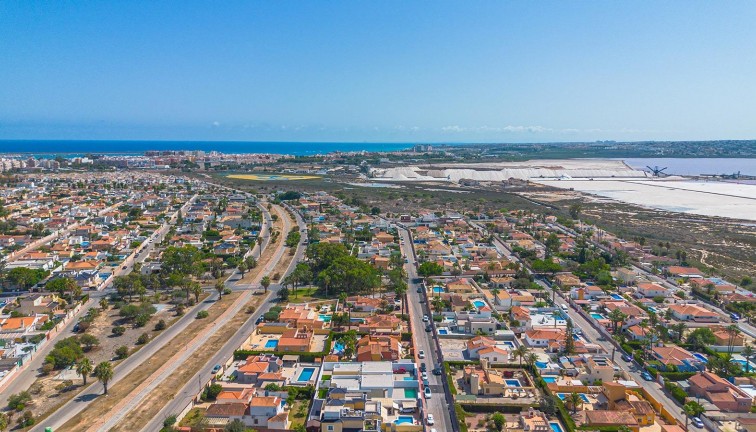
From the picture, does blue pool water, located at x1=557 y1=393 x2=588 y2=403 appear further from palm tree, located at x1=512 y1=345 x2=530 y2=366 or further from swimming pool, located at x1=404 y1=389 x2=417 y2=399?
swimming pool, located at x1=404 y1=389 x2=417 y2=399

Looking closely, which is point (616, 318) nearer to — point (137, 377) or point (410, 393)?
point (410, 393)

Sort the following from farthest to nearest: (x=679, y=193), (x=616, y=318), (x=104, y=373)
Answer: (x=679, y=193), (x=616, y=318), (x=104, y=373)

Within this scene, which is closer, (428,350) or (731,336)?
(428,350)

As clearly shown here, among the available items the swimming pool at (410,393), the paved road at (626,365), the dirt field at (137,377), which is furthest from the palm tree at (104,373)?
the paved road at (626,365)

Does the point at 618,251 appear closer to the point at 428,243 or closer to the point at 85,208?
the point at 428,243

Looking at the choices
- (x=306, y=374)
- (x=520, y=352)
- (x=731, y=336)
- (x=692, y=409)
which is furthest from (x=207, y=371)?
(x=731, y=336)

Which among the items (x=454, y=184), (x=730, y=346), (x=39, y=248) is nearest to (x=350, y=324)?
(x=730, y=346)
